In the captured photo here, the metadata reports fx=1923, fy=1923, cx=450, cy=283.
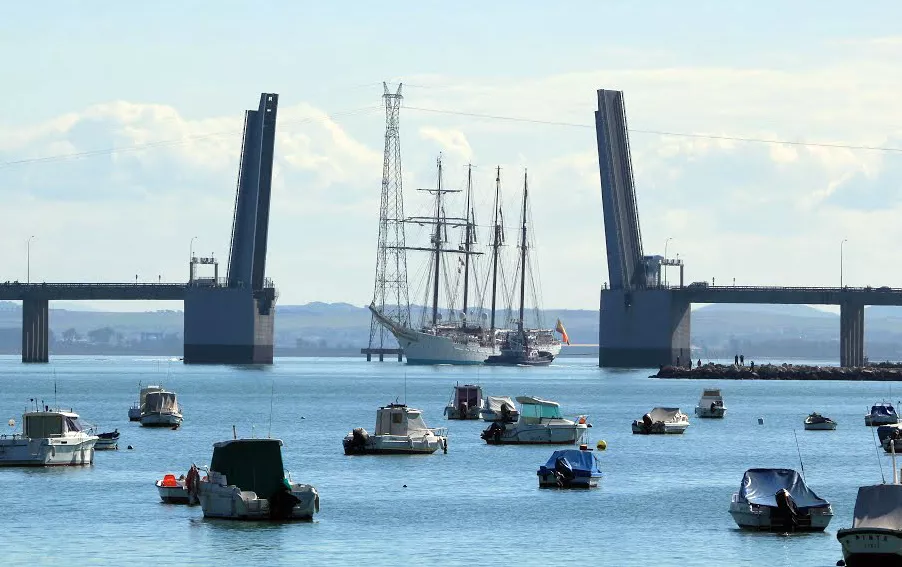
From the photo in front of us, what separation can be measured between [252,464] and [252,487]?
2.49ft

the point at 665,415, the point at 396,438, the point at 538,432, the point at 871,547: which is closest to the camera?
the point at 871,547

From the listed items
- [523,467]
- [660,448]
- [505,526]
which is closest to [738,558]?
[505,526]

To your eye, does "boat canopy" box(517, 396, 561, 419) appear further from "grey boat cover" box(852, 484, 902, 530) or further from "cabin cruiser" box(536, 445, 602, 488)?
"grey boat cover" box(852, 484, 902, 530)

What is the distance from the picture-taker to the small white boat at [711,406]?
11425 centimetres

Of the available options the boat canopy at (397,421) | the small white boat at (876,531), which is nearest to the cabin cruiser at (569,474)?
the boat canopy at (397,421)

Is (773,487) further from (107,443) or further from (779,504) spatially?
(107,443)

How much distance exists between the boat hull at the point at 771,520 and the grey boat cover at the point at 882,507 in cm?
748

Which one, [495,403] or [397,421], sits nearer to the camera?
[397,421]

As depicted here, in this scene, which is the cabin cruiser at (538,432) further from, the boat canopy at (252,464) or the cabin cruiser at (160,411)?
the boat canopy at (252,464)

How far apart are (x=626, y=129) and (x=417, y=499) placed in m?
131

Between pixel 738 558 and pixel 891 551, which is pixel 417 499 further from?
pixel 891 551

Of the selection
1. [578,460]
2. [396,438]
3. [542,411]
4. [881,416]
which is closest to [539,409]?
[542,411]

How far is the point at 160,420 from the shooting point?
9606 centimetres

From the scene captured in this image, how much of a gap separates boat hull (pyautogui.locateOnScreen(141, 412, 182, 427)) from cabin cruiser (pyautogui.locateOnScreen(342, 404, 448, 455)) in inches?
884
